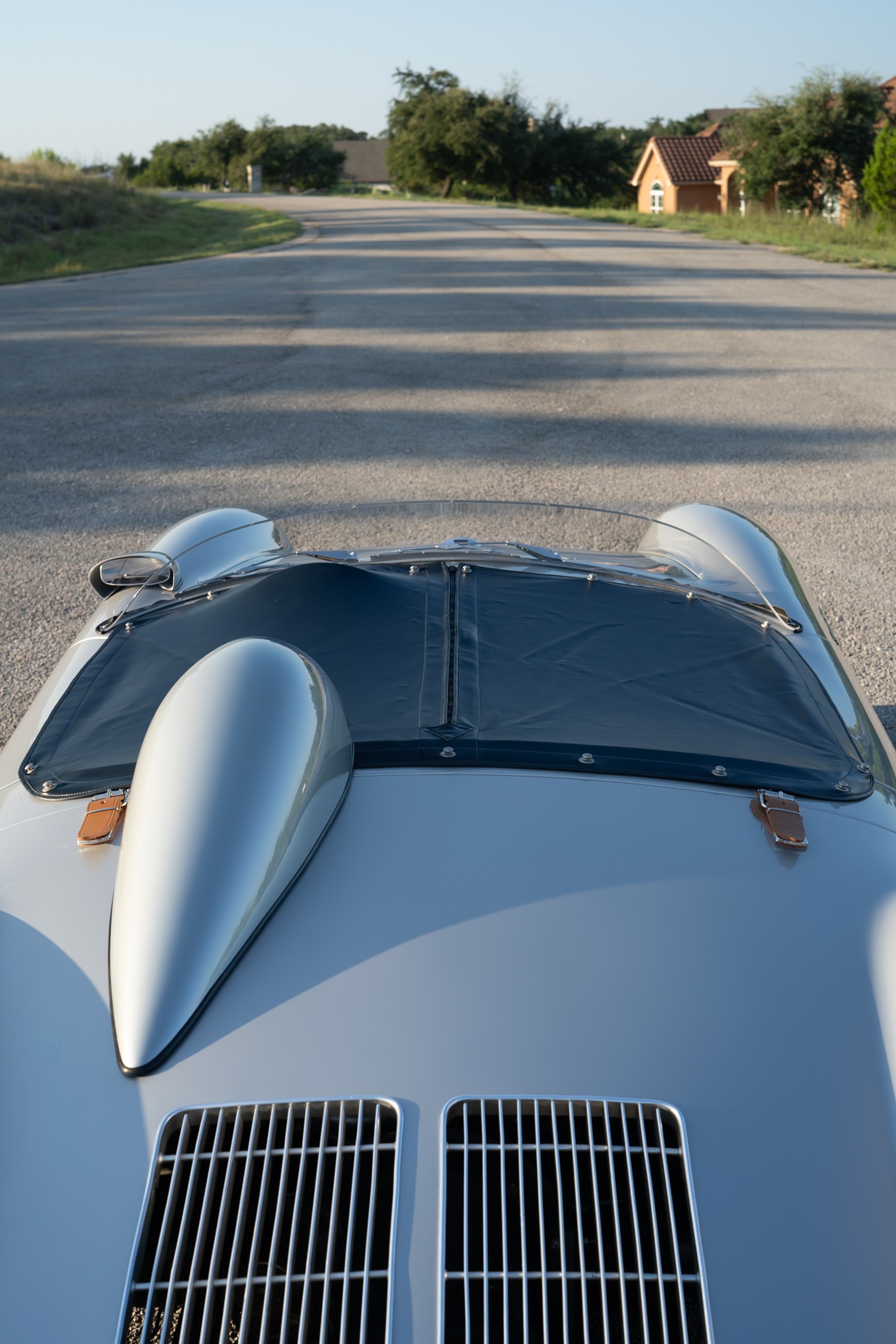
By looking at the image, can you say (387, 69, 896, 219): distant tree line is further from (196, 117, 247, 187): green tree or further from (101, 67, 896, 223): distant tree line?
(196, 117, 247, 187): green tree

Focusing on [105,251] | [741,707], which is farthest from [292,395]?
[105,251]

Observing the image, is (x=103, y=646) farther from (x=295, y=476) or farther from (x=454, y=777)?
(x=295, y=476)

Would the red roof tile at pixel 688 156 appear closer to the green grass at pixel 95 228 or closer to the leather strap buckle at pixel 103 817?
the green grass at pixel 95 228

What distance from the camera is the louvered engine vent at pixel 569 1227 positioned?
3.20 ft

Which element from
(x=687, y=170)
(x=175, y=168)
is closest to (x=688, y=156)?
(x=687, y=170)

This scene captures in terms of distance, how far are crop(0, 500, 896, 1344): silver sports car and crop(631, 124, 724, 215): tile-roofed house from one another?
1834 inches

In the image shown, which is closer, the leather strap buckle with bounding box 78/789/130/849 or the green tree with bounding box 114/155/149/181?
the leather strap buckle with bounding box 78/789/130/849

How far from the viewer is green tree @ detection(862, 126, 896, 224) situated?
63.5 feet

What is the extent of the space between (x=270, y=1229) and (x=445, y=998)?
0.31 m

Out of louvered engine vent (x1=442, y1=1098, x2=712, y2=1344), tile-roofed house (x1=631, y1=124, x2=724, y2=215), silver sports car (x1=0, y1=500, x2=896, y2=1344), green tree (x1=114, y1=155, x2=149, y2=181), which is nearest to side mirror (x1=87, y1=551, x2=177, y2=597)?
silver sports car (x1=0, y1=500, x2=896, y2=1344)

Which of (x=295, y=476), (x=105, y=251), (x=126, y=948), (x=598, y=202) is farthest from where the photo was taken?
(x=598, y=202)

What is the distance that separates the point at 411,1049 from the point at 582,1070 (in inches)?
7.9

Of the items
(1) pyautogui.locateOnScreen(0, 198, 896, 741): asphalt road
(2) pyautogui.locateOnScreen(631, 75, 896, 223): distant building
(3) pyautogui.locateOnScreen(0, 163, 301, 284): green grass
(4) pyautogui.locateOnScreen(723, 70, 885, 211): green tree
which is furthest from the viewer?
(2) pyautogui.locateOnScreen(631, 75, 896, 223): distant building

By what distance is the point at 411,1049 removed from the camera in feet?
3.83
